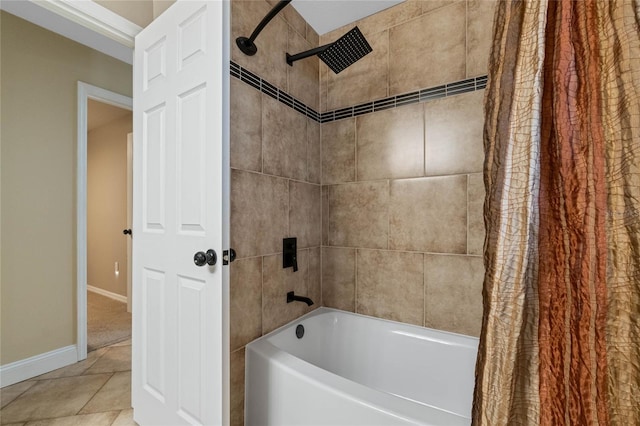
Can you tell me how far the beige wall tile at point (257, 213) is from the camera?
1.28 metres

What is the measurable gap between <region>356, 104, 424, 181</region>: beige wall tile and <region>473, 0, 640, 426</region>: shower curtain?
0.96 m

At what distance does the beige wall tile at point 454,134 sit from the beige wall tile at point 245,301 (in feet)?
3.54

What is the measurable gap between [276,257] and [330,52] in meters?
1.07

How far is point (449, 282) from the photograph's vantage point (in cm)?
149

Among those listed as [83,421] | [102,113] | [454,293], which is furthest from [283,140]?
[102,113]

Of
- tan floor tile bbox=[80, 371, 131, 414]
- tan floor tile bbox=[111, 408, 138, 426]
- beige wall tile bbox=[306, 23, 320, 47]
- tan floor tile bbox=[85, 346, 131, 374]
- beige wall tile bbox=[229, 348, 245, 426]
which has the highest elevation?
beige wall tile bbox=[306, 23, 320, 47]

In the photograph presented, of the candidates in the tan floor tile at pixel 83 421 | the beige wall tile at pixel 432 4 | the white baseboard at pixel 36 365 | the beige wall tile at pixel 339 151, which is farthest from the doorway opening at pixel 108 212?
the beige wall tile at pixel 432 4

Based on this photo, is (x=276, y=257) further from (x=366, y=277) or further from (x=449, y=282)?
(x=449, y=282)

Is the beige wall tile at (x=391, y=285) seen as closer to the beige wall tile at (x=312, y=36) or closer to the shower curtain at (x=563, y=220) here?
the shower curtain at (x=563, y=220)

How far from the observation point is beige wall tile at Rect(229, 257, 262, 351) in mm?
1255

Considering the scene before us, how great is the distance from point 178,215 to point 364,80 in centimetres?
136

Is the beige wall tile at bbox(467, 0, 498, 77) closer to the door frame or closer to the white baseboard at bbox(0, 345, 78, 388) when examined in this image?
the door frame

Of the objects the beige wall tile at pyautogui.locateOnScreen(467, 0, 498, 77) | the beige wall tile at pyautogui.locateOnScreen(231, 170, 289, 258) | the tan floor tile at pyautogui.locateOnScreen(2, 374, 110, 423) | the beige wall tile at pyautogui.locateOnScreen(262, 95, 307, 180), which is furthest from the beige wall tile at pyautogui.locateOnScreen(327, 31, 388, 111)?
the tan floor tile at pyautogui.locateOnScreen(2, 374, 110, 423)

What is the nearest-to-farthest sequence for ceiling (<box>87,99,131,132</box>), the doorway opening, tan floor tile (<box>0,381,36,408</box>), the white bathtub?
the white bathtub → tan floor tile (<box>0,381,36,408</box>) → ceiling (<box>87,99,131,132</box>) → the doorway opening
